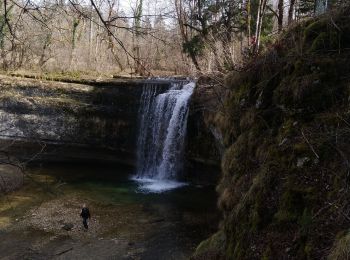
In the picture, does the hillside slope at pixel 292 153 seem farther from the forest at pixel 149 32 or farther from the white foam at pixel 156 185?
the white foam at pixel 156 185

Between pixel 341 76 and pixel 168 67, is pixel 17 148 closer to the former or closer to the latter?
pixel 168 67

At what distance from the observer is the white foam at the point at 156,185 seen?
64.5 ft

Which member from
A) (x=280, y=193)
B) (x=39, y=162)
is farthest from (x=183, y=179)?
(x=280, y=193)

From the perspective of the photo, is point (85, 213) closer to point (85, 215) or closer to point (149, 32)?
point (85, 215)

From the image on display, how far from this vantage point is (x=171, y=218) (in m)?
15.6

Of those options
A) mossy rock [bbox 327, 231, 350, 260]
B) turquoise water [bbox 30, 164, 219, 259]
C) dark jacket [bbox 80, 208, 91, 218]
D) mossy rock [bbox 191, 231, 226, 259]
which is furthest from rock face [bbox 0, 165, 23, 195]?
mossy rock [bbox 327, 231, 350, 260]

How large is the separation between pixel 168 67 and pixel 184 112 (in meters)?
9.58

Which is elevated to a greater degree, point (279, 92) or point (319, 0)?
point (319, 0)

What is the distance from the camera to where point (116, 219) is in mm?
15188

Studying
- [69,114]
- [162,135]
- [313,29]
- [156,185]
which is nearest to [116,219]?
[156,185]

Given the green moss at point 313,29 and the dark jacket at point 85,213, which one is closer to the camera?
the green moss at point 313,29

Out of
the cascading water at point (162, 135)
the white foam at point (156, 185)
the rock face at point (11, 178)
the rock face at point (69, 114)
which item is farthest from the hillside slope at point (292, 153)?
the rock face at point (69, 114)

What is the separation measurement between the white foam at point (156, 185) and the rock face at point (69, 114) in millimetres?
2903

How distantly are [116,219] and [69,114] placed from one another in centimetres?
1080
